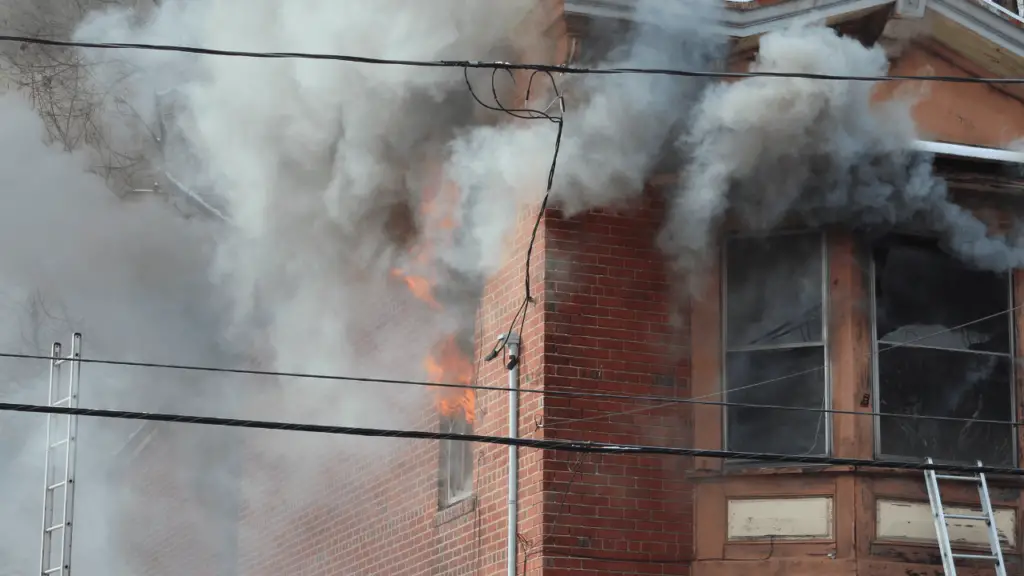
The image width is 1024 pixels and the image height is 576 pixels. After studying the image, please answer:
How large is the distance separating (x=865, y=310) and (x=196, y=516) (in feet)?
30.4

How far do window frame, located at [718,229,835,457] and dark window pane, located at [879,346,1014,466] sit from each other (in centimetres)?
33

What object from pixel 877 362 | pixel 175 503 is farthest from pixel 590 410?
pixel 175 503

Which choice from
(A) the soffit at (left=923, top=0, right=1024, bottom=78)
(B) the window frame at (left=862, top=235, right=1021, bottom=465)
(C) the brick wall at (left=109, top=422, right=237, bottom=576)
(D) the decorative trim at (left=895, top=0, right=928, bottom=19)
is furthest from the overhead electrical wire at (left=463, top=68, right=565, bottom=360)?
(C) the brick wall at (left=109, top=422, right=237, bottom=576)

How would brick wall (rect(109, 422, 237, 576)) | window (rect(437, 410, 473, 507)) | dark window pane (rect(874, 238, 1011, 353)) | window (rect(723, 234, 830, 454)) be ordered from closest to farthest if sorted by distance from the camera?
1. window (rect(723, 234, 830, 454))
2. dark window pane (rect(874, 238, 1011, 353))
3. window (rect(437, 410, 473, 507))
4. brick wall (rect(109, 422, 237, 576))

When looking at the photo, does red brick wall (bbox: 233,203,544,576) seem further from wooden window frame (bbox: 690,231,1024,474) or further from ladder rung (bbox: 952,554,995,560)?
ladder rung (bbox: 952,554,995,560)

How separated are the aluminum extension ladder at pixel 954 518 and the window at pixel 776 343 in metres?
0.72

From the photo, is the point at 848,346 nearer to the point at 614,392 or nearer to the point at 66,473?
the point at 614,392

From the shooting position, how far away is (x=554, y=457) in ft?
30.4

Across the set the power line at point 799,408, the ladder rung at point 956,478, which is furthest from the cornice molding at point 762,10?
the ladder rung at point 956,478

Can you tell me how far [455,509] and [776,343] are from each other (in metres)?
2.50

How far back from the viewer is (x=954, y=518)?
29.3 ft

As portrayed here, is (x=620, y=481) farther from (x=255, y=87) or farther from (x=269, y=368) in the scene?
(x=269, y=368)

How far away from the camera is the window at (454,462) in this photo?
10.8m

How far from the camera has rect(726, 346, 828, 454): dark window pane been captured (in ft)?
30.8
